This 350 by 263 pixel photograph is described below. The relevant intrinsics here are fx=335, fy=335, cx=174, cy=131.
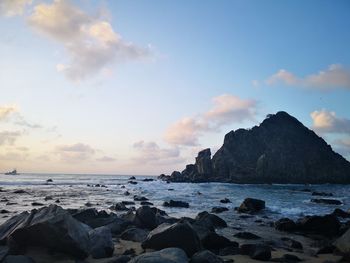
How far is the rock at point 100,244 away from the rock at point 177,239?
5.89 feet

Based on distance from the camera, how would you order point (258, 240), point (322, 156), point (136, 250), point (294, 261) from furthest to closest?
point (322, 156), point (258, 240), point (136, 250), point (294, 261)

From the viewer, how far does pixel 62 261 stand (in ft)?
41.8

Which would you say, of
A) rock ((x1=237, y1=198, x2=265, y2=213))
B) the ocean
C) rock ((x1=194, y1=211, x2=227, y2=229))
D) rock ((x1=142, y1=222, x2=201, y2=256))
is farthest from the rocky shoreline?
rock ((x1=237, y1=198, x2=265, y2=213))

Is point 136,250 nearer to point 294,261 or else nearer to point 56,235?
point 56,235

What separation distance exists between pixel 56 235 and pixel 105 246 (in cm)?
246

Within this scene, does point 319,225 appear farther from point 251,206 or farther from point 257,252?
point 251,206

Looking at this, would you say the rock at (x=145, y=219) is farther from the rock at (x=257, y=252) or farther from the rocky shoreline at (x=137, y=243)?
the rock at (x=257, y=252)

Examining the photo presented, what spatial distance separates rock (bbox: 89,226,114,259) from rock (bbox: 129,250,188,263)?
3493mm

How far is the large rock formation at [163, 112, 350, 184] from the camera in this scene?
128 meters

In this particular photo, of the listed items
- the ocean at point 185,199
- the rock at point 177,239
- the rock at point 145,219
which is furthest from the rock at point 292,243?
the ocean at point 185,199

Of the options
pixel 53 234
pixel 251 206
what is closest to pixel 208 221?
pixel 53 234

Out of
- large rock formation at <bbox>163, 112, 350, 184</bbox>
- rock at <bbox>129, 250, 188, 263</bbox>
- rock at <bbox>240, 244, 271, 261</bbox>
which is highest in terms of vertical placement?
large rock formation at <bbox>163, 112, 350, 184</bbox>

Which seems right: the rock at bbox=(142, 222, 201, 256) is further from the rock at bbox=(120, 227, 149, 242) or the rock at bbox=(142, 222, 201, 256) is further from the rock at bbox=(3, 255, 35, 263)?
the rock at bbox=(3, 255, 35, 263)

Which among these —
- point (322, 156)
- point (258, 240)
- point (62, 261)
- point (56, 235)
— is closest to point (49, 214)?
point (56, 235)
